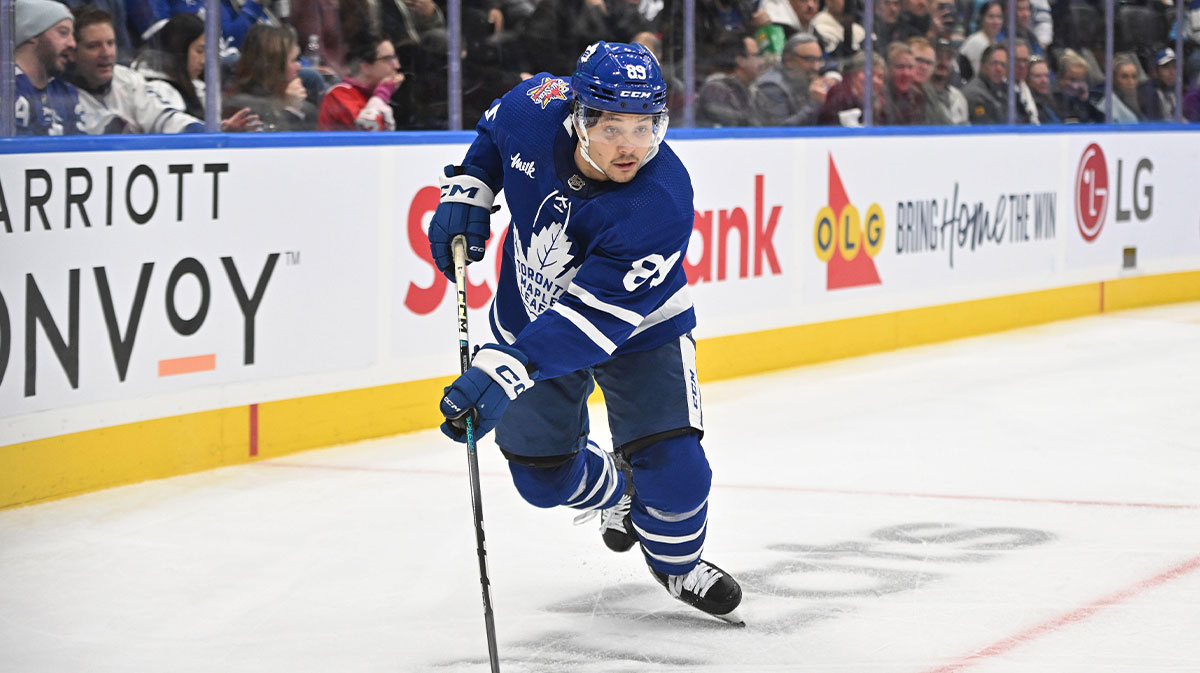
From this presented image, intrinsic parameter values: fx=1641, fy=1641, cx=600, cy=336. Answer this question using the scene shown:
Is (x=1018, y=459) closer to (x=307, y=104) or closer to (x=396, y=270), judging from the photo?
(x=396, y=270)

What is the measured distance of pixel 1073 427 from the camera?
5.71 m

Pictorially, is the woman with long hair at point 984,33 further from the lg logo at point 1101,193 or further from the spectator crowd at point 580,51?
the lg logo at point 1101,193

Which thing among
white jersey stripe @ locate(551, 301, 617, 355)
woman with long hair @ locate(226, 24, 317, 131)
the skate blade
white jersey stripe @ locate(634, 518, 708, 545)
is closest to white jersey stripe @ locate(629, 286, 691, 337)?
white jersey stripe @ locate(551, 301, 617, 355)

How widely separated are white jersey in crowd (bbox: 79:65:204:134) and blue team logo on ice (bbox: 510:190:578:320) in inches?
75.0

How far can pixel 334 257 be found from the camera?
17.5 ft

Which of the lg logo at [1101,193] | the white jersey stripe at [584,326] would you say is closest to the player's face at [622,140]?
the white jersey stripe at [584,326]

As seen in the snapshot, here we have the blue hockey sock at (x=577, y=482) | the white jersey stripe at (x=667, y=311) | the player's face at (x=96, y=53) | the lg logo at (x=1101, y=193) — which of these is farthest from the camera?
the lg logo at (x=1101, y=193)

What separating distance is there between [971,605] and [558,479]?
92 cm

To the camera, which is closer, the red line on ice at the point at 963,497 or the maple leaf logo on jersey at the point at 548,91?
the maple leaf logo on jersey at the point at 548,91

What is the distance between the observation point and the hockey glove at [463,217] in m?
3.37

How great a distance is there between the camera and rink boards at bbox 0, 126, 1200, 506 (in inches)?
176

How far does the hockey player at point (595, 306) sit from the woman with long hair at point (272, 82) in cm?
188

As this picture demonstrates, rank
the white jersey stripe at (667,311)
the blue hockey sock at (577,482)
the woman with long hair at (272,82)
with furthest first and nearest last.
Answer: the woman with long hair at (272,82)
the blue hockey sock at (577,482)
the white jersey stripe at (667,311)

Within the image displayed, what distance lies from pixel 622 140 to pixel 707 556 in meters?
1.34
